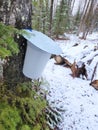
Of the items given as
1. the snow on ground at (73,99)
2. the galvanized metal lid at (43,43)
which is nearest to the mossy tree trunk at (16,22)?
the galvanized metal lid at (43,43)

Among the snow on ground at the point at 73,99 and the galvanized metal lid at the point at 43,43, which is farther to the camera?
the snow on ground at the point at 73,99

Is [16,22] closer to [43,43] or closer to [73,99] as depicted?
[43,43]

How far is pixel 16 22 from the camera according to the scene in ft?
7.58

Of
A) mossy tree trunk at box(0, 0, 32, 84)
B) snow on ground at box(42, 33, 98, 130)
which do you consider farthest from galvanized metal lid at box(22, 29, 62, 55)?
snow on ground at box(42, 33, 98, 130)

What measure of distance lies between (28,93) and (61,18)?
17432 millimetres

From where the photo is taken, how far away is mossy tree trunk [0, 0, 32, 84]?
7.25 ft

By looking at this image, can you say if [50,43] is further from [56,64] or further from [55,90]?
[56,64]

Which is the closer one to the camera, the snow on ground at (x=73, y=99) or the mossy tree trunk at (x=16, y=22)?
the mossy tree trunk at (x=16, y=22)

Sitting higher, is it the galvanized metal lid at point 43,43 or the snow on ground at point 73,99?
the galvanized metal lid at point 43,43

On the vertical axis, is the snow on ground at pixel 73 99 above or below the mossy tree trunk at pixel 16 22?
below

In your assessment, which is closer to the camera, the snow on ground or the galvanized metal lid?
the galvanized metal lid

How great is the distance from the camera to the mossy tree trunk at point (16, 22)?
7.25 ft

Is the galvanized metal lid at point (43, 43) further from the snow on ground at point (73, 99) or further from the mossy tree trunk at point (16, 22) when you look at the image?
the snow on ground at point (73, 99)

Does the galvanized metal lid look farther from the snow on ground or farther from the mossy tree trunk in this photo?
the snow on ground
